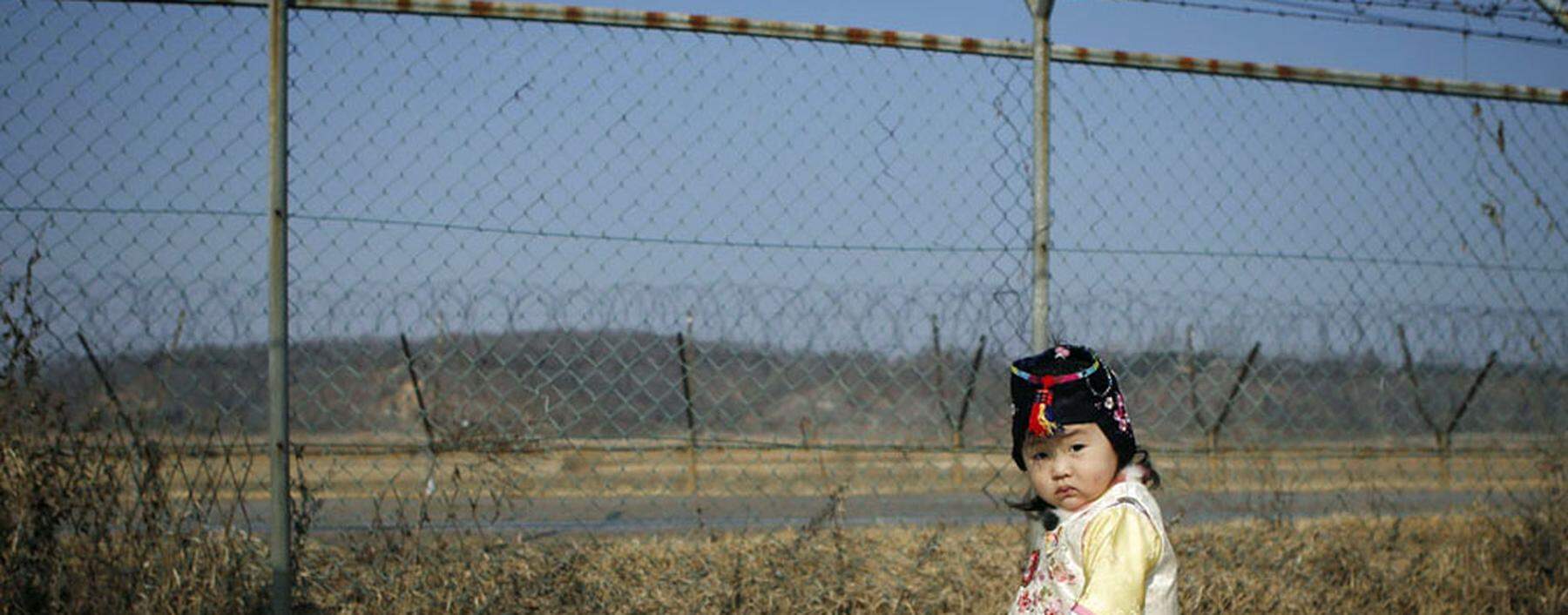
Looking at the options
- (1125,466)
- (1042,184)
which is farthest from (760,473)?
(1125,466)

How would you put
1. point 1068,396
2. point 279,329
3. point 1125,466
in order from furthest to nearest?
point 279,329 → point 1125,466 → point 1068,396

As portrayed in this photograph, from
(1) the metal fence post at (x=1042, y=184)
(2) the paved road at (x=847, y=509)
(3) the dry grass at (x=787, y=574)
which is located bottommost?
(2) the paved road at (x=847, y=509)

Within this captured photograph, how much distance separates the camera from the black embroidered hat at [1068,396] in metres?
2.77

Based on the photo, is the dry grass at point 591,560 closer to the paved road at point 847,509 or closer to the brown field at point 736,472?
the brown field at point 736,472

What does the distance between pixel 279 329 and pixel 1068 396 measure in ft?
8.19

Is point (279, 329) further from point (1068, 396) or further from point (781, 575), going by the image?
point (1068, 396)

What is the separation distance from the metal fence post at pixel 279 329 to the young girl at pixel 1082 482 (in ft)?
7.71

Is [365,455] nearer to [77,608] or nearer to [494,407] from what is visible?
[494,407]

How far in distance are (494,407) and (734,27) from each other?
205cm

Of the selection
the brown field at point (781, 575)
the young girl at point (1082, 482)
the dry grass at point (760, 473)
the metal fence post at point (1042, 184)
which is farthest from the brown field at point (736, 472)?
the young girl at point (1082, 482)

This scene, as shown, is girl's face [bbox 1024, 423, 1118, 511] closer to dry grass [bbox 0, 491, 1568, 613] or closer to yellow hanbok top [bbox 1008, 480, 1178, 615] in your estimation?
yellow hanbok top [bbox 1008, 480, 1178, 615]

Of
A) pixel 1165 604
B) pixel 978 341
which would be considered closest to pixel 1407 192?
pixel 978 341

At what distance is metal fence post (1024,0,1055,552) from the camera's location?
4547mm

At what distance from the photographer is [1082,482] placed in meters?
2.80
